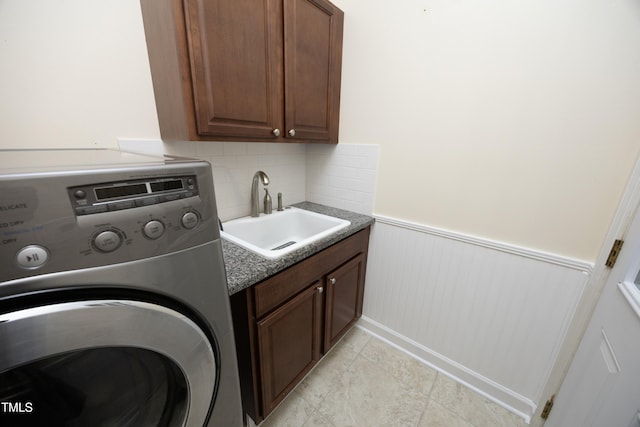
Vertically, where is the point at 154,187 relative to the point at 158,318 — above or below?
above

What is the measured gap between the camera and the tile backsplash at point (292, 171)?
4.33ft

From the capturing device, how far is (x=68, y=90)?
86 cm

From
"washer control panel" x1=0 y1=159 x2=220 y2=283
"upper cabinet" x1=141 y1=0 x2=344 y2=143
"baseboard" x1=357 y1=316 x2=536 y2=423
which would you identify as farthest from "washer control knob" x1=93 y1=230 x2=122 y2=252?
"baseboard" x1=357 y1=316 x2=536 y2=423

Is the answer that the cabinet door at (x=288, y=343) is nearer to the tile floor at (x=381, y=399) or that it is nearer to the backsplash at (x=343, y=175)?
the tile floor at (x=381, y=399)

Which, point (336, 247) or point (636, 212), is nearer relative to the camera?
point (636, 212)

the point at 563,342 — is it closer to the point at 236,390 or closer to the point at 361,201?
the point at 361,201

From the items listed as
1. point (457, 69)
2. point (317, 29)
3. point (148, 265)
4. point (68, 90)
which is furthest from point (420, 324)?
point (68, 90)

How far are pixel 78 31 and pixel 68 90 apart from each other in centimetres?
21

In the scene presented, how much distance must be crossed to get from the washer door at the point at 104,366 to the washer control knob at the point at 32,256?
0.06 meters

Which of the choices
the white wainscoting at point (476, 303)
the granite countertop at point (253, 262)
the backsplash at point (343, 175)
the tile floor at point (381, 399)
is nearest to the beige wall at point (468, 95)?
the white wainscoting at point (476, 303)

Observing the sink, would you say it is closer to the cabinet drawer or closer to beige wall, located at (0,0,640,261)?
the cabinet drawer

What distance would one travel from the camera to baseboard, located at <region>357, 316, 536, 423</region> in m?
1.25

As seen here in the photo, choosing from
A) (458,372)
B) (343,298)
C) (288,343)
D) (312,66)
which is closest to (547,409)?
(458,372)

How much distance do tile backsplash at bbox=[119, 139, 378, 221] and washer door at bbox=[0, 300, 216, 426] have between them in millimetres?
890
